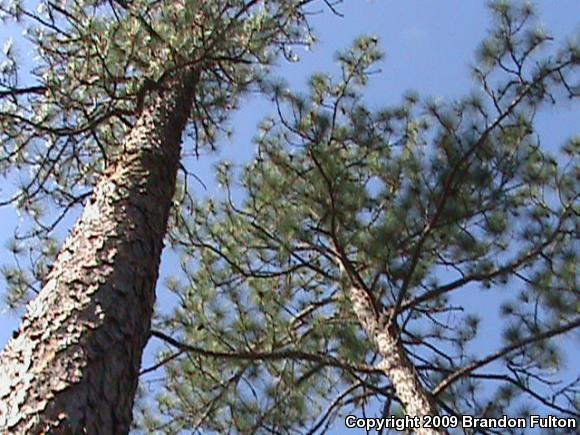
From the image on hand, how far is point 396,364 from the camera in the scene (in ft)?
10.1

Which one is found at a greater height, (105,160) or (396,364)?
(105,160)

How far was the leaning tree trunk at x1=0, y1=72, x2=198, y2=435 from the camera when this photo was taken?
1328mm

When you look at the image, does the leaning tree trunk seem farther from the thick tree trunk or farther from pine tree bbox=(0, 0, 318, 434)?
the thick tree trunk

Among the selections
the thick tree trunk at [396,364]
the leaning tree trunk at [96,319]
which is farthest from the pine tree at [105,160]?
the thick tree trunk at [396,364]

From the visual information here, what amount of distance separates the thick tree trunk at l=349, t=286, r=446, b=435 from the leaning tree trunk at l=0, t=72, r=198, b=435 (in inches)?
50.7

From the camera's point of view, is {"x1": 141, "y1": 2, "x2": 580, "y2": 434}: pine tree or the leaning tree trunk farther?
{"x1": 141, "y1": 2, "x2": 580, "y2": 434}: pine tree

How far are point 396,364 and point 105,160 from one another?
5.00 feet

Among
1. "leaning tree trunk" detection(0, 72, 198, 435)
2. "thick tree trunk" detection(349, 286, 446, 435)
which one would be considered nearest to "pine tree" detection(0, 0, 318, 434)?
"leaning tree trunk" detection(0, 72, 198, 435)

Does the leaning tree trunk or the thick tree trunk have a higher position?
the thick tree trunk

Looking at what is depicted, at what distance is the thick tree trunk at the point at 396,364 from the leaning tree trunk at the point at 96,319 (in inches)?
50.7

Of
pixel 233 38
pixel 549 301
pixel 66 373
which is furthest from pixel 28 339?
pixel 549 301

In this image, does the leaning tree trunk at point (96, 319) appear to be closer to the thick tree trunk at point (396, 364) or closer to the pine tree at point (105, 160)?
the pine tree at point (105, 160)

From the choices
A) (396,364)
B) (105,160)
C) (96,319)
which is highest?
(105,160)

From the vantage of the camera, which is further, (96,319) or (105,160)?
(105,160)
